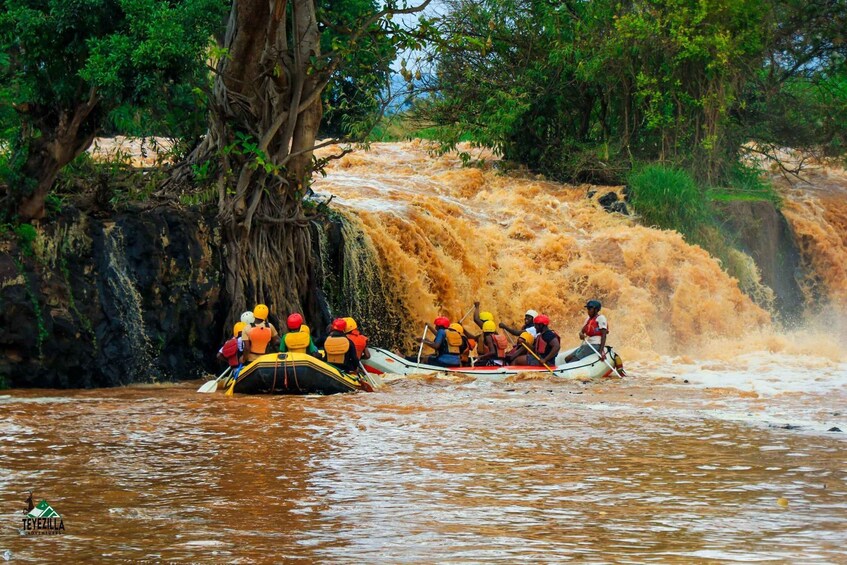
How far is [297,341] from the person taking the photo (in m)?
14.6

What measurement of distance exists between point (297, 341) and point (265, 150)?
377 cm

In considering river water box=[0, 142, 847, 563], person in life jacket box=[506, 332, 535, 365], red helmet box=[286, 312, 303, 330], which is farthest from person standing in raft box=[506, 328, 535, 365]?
red helmet box=[286, 312, 303, 330]

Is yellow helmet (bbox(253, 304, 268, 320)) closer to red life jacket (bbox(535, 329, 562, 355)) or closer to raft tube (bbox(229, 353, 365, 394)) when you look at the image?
raft tube (bbox(229, 353, 365, 394))

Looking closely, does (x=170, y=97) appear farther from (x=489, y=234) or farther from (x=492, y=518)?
(x=492, y=518)

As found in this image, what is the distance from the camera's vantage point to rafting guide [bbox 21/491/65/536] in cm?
702

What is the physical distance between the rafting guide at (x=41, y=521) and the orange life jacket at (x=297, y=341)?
7194 mm

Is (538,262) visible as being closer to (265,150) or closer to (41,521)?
(265,150)

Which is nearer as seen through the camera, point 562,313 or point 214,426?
point 214,426

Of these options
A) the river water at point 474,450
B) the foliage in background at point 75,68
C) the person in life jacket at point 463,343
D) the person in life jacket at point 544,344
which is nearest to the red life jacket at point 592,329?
the person in life jacket at point 544,344

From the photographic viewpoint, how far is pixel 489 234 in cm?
2222

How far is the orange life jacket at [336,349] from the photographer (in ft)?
49.2

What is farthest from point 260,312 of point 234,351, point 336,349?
point 336,349

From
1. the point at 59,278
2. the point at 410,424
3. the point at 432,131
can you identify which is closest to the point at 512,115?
the point at 432,131

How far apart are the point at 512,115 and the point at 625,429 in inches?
631
